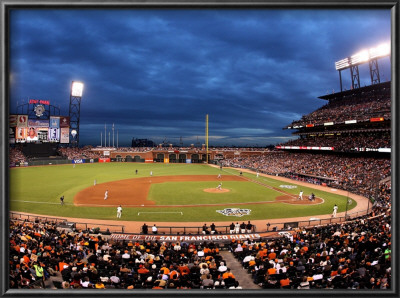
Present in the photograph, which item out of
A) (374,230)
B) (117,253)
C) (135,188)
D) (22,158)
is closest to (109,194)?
(135,188)

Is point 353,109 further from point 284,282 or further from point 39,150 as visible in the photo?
point 39,150

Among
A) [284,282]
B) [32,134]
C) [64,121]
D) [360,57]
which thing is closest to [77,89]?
[64,121]

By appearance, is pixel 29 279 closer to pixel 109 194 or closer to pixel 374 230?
pixel 374 230

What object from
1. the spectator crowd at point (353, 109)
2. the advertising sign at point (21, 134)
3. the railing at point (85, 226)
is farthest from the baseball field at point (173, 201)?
the advertising sign at point (21, 134)

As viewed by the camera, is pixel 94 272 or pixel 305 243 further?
pixel 305 243

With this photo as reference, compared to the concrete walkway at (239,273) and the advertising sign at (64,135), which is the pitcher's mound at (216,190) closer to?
the concrete walkway at (239,273)

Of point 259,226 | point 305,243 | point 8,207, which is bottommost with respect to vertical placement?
point 259,226

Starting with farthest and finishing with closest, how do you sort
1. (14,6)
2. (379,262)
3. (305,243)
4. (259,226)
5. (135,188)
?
1. (135,188)
2. (259,226)
3. (305,243)
4. (379,262)
5. (14,6)

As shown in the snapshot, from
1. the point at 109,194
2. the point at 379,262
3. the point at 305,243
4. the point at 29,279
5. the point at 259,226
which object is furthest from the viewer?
the point at 109,194

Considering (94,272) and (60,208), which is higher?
(94,272)
